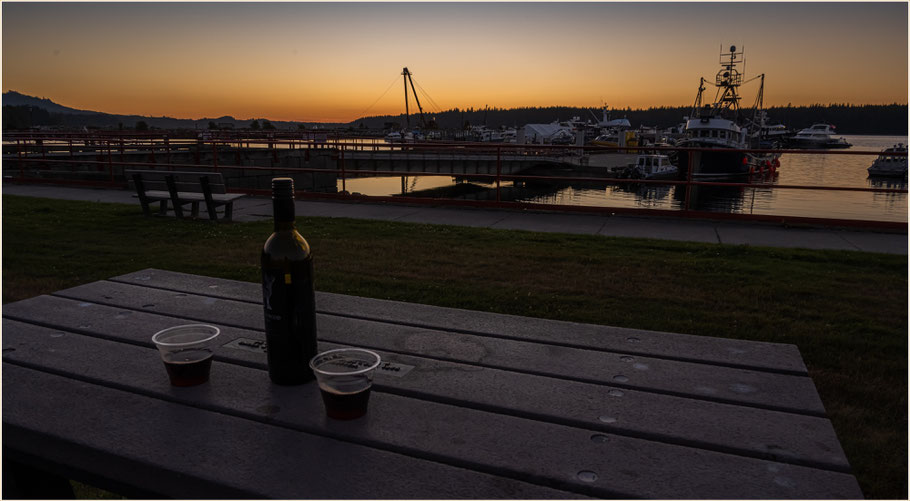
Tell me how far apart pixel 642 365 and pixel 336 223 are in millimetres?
6239

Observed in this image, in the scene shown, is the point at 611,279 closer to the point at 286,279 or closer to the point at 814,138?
the point at 286,279

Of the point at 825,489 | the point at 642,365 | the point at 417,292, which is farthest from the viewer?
the point at 417,292

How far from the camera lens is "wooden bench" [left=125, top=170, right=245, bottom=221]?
24.6 ft

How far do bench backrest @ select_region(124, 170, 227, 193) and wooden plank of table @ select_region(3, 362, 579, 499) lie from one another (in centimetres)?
654

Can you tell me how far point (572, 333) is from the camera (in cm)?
189

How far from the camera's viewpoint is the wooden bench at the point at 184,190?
7.48 m

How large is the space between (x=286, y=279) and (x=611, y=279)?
3.79 metres

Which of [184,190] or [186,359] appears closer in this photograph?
[186,359]

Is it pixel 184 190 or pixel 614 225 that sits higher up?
pixel 184 190

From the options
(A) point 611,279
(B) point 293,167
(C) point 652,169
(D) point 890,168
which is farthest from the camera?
(D) point 890,168

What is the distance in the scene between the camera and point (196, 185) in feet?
25.0

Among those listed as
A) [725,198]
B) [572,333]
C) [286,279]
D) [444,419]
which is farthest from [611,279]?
[725,198]

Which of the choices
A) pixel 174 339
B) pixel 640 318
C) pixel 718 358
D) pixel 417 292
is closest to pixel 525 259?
pixel 417 292

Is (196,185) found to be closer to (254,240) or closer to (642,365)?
(254,240)
